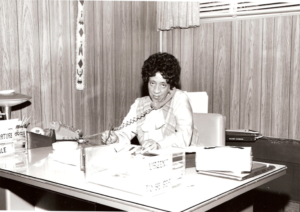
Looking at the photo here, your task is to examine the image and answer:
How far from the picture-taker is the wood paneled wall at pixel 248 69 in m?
3.16

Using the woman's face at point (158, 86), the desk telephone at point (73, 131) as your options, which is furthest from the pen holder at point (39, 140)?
the woman's face at point (158, 86)

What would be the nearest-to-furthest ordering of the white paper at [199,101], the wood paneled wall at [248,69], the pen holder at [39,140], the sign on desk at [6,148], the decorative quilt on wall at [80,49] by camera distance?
the sign on desk at [6,148] → the pen holder at [39,140] → the decorative quilt on wall at [80,49] → the wood paneled wall at [248,69] → the white paper at [199,101]

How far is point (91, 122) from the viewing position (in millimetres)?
3211

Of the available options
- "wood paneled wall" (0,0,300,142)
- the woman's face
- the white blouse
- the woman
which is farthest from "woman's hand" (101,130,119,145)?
"wood paneled wall" (0,0,300,142)

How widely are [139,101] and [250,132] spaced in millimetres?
1135

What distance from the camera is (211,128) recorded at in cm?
249

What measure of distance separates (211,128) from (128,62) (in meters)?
Result: 1.35

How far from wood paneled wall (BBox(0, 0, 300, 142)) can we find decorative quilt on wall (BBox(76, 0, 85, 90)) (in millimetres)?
47

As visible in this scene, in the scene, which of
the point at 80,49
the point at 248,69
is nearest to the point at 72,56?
the point at 80,49

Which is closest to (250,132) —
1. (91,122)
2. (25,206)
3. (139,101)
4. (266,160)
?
(266,160)

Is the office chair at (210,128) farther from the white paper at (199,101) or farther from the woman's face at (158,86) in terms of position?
the white paper at (199,101)

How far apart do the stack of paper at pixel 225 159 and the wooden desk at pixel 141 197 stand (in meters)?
0.05

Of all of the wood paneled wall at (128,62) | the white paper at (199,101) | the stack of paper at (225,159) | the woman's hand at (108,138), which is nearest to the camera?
the stack of paper at (225,159)

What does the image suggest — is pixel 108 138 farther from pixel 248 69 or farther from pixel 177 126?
pixel 248 69
